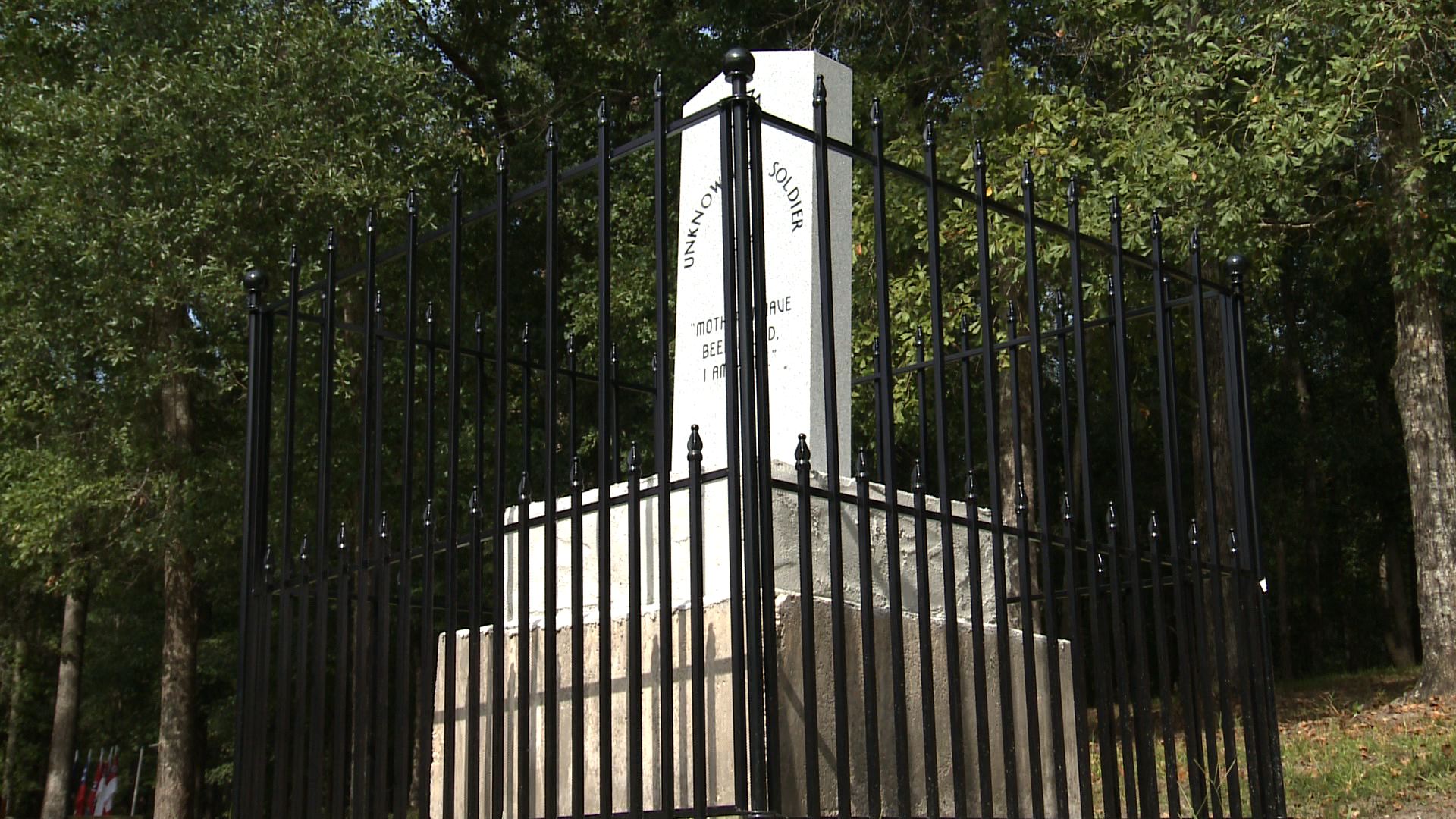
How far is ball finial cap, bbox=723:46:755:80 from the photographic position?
4047 mm

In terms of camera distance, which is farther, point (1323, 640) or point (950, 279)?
point (1323, 640)

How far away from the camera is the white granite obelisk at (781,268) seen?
5.56 metres

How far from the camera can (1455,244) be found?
559 inches

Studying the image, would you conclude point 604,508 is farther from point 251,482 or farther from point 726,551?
point 251,482

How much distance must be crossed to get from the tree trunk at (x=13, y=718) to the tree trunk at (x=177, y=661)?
9.82 m

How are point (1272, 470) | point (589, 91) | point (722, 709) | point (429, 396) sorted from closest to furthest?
point (722, 709) → point (429, 396) → point (589, 91) → point (1272, 470)

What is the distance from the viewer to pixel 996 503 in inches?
178

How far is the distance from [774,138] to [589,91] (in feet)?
44.8

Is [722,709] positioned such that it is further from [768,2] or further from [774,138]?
[768,2]

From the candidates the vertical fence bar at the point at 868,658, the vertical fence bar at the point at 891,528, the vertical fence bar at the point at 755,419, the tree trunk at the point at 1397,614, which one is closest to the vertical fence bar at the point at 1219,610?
the vertical fence bar at the point at 891,528

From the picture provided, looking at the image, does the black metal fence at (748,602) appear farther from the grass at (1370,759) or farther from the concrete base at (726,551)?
the grass at (1370,759)

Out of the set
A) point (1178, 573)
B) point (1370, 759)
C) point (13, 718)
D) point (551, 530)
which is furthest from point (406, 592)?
point (13, 718)

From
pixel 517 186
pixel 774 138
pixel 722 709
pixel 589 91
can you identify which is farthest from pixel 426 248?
pixel 722 709

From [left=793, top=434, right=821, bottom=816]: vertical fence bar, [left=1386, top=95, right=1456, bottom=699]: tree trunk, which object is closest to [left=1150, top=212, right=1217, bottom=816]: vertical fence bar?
[left=793, top=434, right=821, bottom=816]: vertical fence bar
